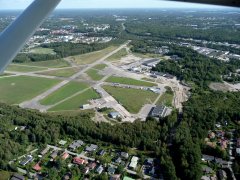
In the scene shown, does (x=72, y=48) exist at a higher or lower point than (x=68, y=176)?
higher

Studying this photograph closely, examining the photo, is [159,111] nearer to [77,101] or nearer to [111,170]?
[77,101]

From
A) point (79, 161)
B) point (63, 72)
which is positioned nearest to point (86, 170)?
point (79, 161)

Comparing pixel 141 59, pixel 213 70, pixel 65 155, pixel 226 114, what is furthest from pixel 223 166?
pixel 141 59

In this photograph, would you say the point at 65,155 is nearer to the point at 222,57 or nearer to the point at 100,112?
the point at 100,112

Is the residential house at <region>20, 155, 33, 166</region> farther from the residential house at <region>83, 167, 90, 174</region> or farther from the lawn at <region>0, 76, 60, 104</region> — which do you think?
the lawn at <region>0, 76, 60, 104</region>

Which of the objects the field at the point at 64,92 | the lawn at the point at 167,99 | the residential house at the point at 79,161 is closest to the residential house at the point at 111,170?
the residential house at the point at 79,161

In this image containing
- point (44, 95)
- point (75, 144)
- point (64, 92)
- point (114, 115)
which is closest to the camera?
point (75, 144)
